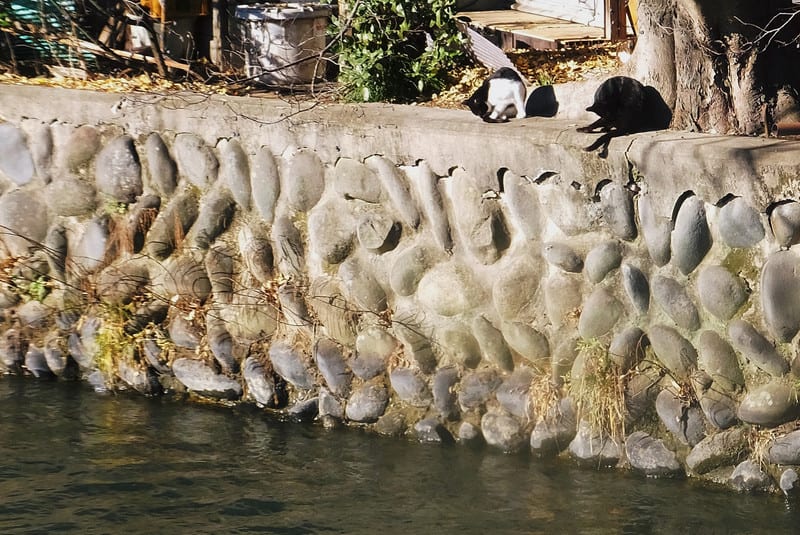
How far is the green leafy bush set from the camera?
7215 millimetres

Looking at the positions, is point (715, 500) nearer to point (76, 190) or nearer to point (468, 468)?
point (468, 468)

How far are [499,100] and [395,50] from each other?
1.44 m

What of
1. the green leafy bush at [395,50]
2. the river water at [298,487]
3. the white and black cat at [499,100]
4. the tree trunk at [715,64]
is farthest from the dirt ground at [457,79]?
the river water at [298,487]

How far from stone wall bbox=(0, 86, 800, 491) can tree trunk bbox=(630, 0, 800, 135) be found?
0.53 meters

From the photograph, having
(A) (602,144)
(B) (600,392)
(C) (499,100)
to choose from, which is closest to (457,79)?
(C) (499,100)

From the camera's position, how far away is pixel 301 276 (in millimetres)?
6598

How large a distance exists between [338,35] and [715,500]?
3.50 meters

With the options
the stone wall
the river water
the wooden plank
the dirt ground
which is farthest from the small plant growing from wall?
the wooden plank

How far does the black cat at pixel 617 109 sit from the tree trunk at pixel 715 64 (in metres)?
0.21

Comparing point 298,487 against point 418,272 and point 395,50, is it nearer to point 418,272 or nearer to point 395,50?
point 418,272

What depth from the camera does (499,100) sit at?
243 inches

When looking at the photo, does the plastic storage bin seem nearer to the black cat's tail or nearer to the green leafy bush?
the green leafy bush

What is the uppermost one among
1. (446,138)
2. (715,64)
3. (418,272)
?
(715,64)

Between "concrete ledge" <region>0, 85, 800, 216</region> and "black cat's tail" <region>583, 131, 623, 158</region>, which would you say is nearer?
"concrete ledge" <region>0, 85, 800, 216</region>
